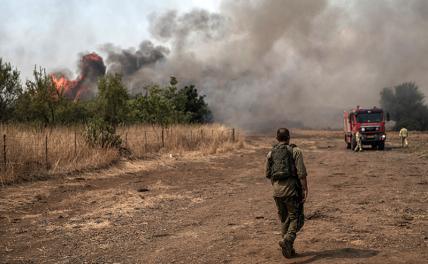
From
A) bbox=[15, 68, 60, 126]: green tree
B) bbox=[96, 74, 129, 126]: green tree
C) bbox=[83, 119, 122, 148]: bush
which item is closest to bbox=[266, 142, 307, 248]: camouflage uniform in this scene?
bbox=[83, 119, 122, 148]: bush

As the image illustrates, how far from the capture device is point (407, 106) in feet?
240

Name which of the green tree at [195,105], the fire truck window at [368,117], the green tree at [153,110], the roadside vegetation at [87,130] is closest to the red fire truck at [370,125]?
the fire truck window at [368,117]

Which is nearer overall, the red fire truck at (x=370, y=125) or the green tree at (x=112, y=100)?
the red fire truck at (x=370, y=125)

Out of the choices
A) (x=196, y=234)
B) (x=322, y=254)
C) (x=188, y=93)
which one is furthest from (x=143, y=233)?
(x=188, y=93)

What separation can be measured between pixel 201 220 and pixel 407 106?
235 feet

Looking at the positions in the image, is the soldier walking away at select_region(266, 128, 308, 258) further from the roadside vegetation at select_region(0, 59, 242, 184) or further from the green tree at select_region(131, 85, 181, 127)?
the green tree at select_region(131, 85, 181, 127)

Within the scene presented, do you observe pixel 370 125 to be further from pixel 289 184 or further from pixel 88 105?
pixel 289 184

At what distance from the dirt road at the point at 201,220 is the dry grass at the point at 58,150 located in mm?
779

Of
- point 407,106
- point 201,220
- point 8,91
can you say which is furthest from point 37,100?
point 407,106

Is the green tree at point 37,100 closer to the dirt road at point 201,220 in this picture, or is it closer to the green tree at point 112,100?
the green tree at point 112,100

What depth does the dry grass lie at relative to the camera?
45.0 feet

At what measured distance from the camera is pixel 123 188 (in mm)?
13164

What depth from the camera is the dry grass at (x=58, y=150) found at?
45.0 ft

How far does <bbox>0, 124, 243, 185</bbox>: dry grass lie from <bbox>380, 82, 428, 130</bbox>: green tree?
5448 centimetres
